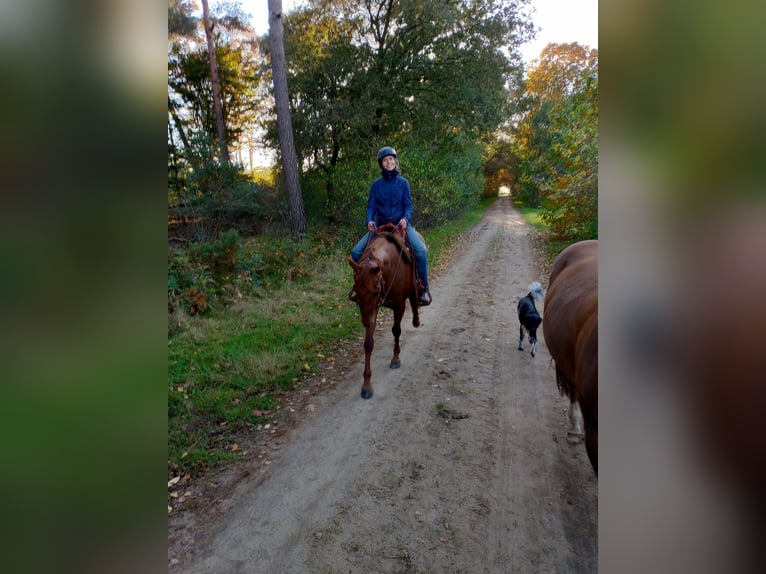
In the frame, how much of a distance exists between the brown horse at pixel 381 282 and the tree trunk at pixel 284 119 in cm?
716

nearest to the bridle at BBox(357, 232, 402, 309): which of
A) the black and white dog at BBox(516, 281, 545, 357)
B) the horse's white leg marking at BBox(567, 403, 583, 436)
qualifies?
the black and white dog at BBox(516, 281, 545, 357)

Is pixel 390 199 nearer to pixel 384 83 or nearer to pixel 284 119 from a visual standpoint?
pixel 284 119

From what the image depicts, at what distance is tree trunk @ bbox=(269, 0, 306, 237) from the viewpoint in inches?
439

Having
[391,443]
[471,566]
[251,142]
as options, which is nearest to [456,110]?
[251,142]

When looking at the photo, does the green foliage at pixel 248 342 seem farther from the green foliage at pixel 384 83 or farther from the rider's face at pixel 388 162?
the green foliage at pixel 384 83

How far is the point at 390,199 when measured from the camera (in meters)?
6.16

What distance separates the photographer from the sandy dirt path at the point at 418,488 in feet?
9.19

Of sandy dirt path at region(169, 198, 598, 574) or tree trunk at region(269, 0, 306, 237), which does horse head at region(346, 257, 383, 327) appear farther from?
tree trunk at region(269, 0, 306, 237)

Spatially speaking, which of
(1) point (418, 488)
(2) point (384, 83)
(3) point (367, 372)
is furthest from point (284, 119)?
(1) point (418, 488)

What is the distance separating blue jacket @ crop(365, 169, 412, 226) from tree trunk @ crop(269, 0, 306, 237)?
6.47m

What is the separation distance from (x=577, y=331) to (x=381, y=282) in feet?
7.87
